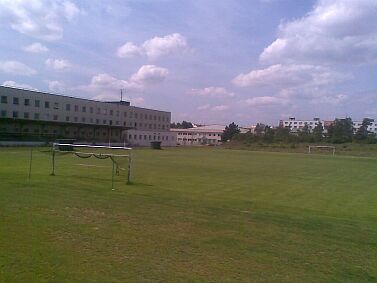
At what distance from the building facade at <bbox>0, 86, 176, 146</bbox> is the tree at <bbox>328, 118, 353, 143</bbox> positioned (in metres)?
53.3

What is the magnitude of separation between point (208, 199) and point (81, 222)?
6.47m

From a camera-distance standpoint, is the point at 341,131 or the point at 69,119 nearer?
the point at 69,119

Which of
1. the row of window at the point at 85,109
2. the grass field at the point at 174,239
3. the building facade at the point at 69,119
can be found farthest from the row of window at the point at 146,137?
the grass field at the point at 174,239

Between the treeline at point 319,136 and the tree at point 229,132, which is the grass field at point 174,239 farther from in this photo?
the tree at point 229,132

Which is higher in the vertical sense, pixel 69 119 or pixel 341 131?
pixel 341 131

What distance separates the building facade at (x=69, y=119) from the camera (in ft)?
239

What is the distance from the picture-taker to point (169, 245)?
7.13m

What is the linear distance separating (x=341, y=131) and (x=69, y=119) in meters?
91.6

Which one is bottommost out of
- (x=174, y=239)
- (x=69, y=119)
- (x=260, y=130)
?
(x=174, y=239)

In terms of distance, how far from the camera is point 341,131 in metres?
130

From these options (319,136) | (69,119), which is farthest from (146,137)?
(319,136)

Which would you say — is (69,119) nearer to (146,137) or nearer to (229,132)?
(146,137)

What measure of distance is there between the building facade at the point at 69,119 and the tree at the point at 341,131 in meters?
53.3

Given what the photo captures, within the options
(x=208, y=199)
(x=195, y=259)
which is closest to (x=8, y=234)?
(x=195, y=259)
